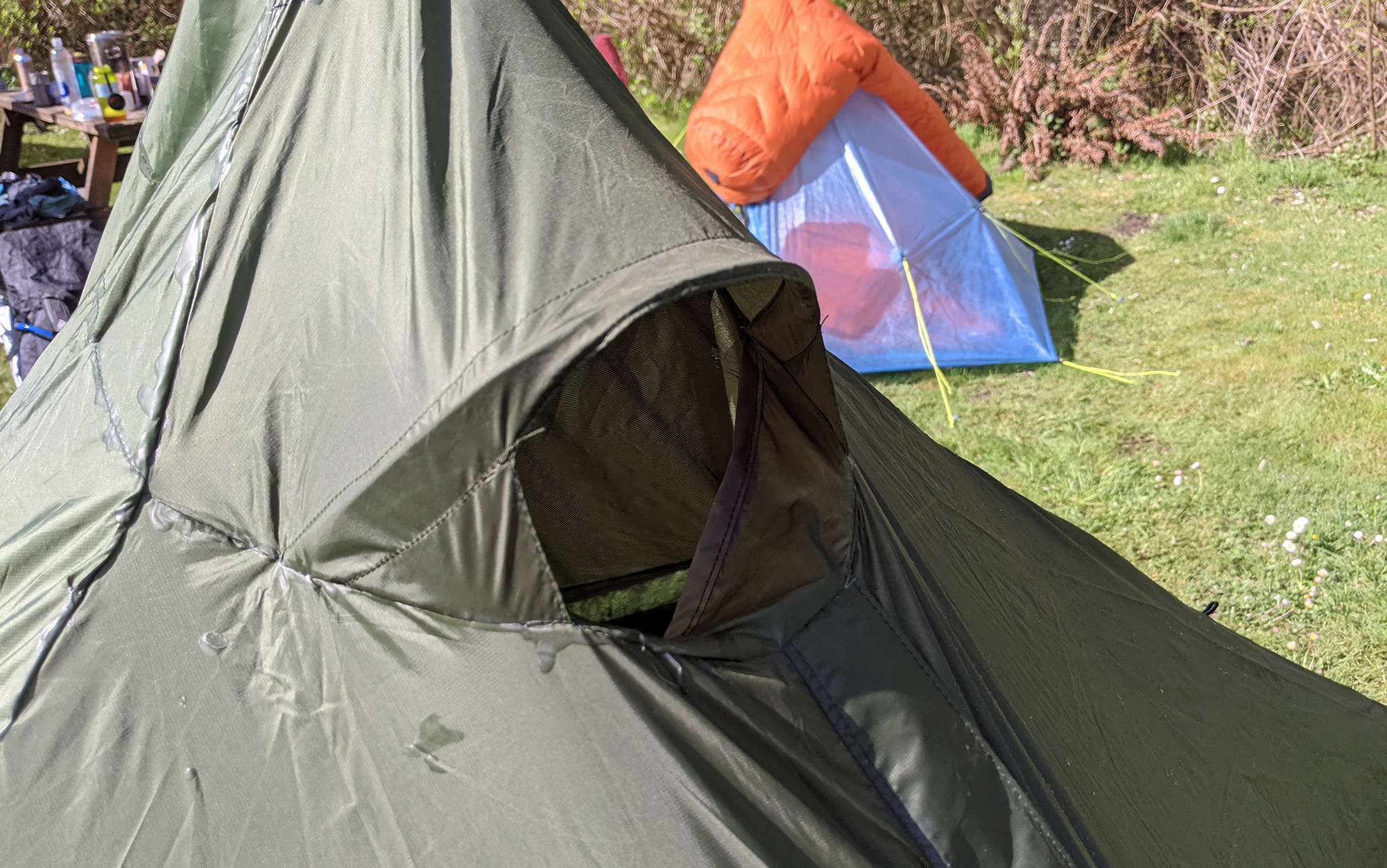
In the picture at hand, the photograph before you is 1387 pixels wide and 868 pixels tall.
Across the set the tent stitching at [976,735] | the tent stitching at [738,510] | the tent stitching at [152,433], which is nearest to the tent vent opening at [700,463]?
the tent stitching at [738,510]

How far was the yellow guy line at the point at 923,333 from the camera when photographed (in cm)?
485

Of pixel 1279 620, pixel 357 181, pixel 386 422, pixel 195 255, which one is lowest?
pixel 1279 620

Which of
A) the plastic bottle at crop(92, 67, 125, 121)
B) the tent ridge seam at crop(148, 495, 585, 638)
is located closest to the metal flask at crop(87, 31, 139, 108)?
the plastic bottle at crop(92, 67, 125, 121)

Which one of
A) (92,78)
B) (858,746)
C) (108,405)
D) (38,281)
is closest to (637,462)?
(858,746)

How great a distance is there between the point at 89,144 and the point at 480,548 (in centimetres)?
701

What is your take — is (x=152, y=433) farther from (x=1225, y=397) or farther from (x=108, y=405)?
(x=1225, y=397)

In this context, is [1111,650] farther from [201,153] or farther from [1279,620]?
[201,153]

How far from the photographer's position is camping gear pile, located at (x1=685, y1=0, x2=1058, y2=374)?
4895 mm

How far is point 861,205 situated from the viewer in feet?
16.3

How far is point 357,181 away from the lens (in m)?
1.40

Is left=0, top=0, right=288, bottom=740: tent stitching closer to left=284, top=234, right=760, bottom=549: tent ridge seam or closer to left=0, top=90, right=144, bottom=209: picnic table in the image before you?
left=284, top=234, right=760, bottom=549: tent ridge seam

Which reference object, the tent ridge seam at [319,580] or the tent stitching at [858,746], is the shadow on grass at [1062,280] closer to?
the tent stitching at [858,746]

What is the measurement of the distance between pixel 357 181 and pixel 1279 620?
3.06m

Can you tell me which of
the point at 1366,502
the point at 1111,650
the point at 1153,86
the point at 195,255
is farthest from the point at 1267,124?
the point at 195,255
